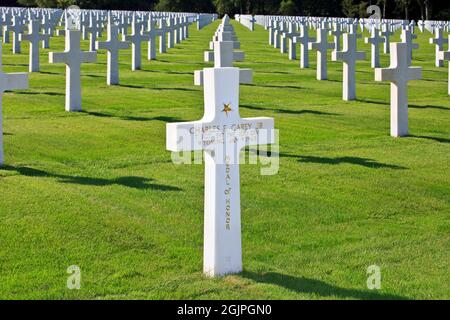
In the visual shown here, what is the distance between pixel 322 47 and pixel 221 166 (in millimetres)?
14757

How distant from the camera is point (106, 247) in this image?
7.00 meters

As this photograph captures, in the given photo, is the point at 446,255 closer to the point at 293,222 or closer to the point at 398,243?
the point at 398,243

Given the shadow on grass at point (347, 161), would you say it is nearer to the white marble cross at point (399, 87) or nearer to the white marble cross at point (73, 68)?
the white marble cross at point (399, 87)

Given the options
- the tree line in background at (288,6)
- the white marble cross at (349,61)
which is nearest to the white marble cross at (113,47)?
the white marble cross at (349,61)

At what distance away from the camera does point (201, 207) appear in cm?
831

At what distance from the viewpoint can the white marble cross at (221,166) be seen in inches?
244

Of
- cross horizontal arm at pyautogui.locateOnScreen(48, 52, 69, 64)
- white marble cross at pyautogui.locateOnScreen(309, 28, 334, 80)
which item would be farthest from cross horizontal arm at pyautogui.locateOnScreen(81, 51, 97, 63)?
white marble cross at pyautogui.locateOnScreen(309, 28, 334, 80)

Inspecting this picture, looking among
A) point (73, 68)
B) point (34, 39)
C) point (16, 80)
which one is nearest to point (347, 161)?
point (16, 80)

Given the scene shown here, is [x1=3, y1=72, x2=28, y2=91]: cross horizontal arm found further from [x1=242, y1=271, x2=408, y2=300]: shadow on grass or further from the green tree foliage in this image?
the green tree foliage

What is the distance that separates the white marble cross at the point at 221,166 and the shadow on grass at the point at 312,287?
219 millimetres

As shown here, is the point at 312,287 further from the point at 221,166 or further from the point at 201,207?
the point at 201,207

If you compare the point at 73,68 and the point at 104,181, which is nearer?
the point at 104,181

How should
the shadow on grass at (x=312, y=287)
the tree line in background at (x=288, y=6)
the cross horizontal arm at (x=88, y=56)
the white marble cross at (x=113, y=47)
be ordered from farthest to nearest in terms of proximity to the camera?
1. the tree line in background at (x=288, y=6)
2. the white marble cross at (x=113, y=47)
3. the cross horizontal arm at (x=88, y=56)
4. the shadow on grass at (x=312, y=287)
